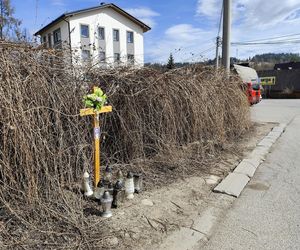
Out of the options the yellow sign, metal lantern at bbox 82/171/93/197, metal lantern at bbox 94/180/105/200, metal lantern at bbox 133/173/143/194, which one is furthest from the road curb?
the yellow sign

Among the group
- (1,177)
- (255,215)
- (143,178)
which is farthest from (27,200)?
(255,215)

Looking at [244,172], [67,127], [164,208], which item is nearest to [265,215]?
[164,208]

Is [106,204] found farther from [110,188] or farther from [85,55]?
[85,55]

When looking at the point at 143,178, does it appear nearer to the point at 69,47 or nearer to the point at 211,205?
the point at 211,205

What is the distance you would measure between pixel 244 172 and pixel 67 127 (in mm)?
2777

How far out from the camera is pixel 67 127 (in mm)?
3324

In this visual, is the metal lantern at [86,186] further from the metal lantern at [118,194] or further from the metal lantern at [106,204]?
the metal lantern at [106,204]

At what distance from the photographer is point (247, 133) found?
7438 mm

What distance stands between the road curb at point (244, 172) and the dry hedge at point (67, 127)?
77cm

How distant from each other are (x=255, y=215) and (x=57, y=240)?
6.71 feet

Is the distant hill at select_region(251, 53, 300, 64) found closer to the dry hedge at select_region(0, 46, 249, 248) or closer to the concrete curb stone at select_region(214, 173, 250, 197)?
the dry hedge at select_region(0, 46, 249, 248)

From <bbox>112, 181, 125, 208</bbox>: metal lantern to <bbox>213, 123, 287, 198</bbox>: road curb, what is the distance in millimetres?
1272

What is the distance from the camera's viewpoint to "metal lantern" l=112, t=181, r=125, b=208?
A: 3.05 meters

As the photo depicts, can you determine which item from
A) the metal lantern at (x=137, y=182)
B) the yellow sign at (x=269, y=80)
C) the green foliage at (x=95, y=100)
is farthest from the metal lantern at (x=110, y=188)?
the yellow sign at (x=269, y=80)
